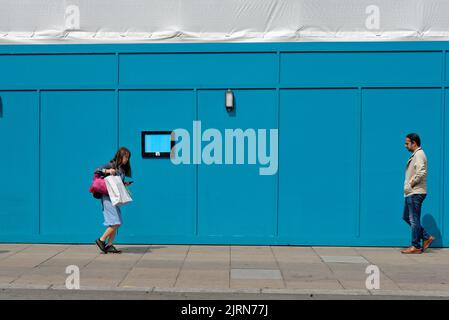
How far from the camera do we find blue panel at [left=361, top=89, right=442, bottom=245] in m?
9.87

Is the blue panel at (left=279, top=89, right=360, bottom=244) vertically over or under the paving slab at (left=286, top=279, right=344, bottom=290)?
over

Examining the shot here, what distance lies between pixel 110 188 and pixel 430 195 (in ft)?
17.9

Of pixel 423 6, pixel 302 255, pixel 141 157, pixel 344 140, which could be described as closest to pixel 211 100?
pixel 141 157

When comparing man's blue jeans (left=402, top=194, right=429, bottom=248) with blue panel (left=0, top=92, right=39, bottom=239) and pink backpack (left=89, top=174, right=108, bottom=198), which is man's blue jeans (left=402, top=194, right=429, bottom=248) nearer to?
pink backpack (left=89, top=174, right=108, bottom=198)

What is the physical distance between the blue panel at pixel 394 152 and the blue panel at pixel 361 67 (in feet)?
0.83

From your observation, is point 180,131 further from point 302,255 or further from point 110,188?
point 302,255

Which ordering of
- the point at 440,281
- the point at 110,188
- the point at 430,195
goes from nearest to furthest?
the point at 440,281, the point at 110,188, the point at 430,195

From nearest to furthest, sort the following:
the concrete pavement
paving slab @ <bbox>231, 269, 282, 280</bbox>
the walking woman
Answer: the concrete pavement
paving slab @ <bbox>231, 269, 282, 280</bbox>
the walking woman

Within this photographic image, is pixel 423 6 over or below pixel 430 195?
over

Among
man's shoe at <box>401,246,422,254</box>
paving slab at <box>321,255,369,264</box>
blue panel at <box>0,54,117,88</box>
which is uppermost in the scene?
blue panel at <box>0,54,117,88</box>

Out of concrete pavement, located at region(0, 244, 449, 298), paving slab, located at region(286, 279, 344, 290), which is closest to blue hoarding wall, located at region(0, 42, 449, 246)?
concrete pavement, located at region(0, 244, 449, 298)

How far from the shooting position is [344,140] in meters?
9.95

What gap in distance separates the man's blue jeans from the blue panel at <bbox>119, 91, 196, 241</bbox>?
11.9ft

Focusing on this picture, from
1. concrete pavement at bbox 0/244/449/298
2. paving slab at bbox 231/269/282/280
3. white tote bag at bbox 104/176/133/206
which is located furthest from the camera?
white tote bag at bbox 104/176/133/206
